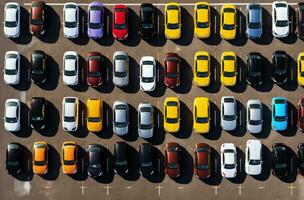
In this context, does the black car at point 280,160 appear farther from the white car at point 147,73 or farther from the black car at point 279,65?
the white car at point 147,73

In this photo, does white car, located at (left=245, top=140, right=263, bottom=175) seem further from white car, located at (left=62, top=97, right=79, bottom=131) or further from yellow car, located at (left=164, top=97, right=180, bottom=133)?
white car, located at (left=62, top=97, right=79, bottom=131)

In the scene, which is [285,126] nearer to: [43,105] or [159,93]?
[159,93]

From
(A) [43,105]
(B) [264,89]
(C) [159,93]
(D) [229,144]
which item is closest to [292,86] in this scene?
(B) [264,89]

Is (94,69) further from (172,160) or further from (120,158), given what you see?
(172,160)

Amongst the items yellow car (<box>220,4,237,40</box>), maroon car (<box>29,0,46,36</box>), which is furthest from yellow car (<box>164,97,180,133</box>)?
maroon car (<box>29,0,46,36</box>)

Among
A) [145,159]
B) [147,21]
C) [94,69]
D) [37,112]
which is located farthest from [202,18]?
[37,112]

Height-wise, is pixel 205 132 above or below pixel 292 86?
below

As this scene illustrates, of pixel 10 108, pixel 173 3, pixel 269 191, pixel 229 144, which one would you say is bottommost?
pixel 269 191
